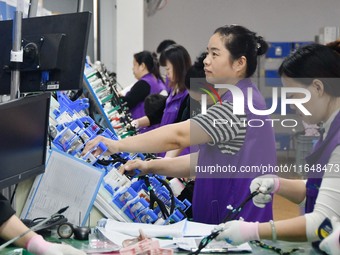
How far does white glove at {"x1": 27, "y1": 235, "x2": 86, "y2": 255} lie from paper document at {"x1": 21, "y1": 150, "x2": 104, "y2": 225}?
0.49 meters

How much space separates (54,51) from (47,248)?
2.43ft

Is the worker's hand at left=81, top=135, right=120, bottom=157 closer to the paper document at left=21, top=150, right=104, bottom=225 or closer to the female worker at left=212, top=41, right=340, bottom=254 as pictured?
the paper document at left=21, top=150, right=104, bottom=225

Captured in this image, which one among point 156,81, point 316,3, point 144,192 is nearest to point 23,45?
point 144,192

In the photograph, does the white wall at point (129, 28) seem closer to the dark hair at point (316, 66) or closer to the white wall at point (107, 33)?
the white wall at point (107, 33)

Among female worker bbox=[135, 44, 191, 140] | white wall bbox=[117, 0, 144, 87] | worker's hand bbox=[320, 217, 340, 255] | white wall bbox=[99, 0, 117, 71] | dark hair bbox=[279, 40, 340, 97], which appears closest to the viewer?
worker's hand bbox=[320, 217, 340, 255]

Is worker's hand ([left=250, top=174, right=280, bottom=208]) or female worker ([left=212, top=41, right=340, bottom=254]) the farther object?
worker's hand ([left=250, top=174, right=280, bottom=208])

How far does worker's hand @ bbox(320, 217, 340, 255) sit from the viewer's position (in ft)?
5.13

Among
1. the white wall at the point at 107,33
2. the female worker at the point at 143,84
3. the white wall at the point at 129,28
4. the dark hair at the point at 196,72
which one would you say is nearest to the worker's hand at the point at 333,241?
the dark hair at the point at 196,72

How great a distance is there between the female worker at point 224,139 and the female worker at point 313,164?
291 mm

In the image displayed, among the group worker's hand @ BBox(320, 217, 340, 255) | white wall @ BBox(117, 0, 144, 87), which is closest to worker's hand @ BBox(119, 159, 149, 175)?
worker's hand @ BBox(320, 217, 340, 255)

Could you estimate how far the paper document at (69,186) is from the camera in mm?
2295

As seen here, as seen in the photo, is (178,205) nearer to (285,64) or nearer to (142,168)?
(142,168)

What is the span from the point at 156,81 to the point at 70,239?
156 inches

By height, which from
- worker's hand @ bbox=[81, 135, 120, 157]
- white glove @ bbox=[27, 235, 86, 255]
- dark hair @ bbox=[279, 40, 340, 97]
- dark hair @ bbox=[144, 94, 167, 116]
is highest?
dark hair @ bbox=[279, 40, 340, 97]
